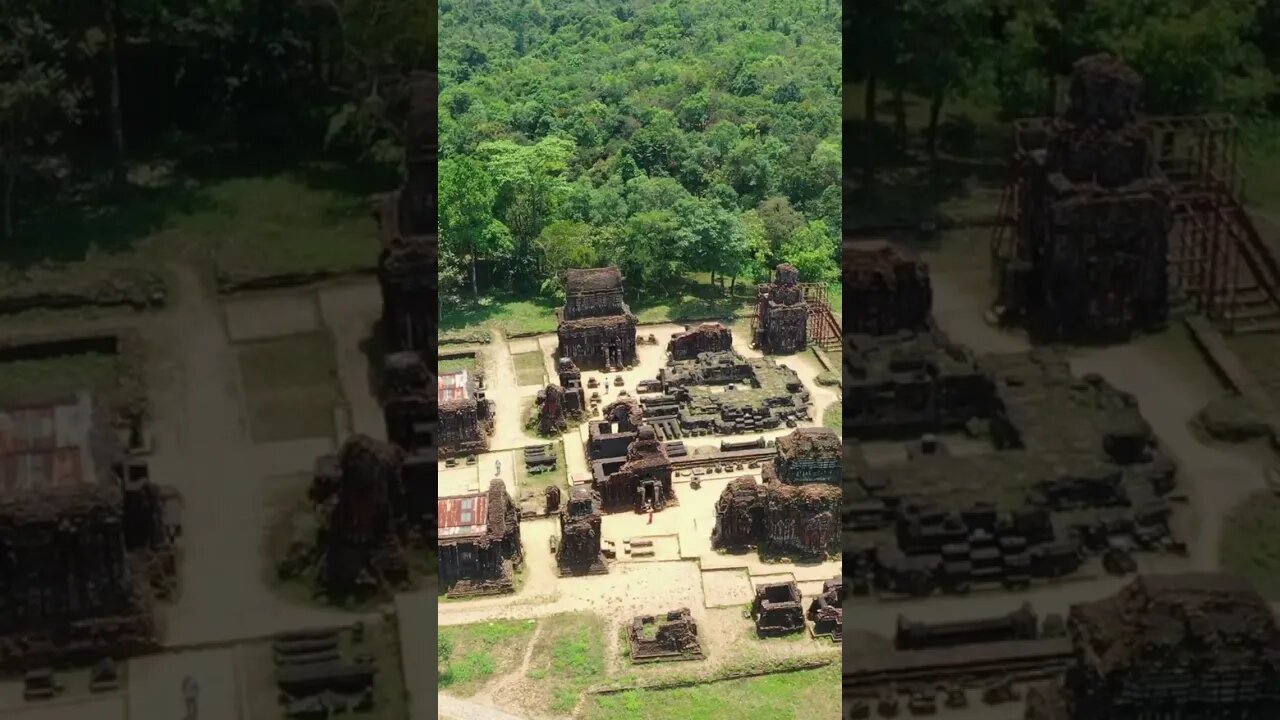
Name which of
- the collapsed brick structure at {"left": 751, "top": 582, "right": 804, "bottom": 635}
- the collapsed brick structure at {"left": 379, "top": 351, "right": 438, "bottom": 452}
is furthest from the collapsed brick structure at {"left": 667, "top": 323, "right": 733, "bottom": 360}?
the collapsed brick structure at {"left": 379, "top": 351, "right": 438, "bottom": 452}

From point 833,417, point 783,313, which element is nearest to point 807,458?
point 833,417

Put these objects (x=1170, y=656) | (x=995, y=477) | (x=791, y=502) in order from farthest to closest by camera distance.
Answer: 1. (x=791, y=502)
2. (x=995, y=477)
3. (x=1170, y=656)

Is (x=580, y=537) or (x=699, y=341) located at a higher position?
(x=699, y=341)

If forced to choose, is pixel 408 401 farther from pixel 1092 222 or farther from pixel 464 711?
pixel 1092 222

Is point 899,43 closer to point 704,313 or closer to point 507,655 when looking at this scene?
point 704,313

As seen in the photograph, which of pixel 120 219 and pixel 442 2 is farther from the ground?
pixel 442 2

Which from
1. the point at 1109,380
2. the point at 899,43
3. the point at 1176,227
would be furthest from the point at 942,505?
the point at 899,43
